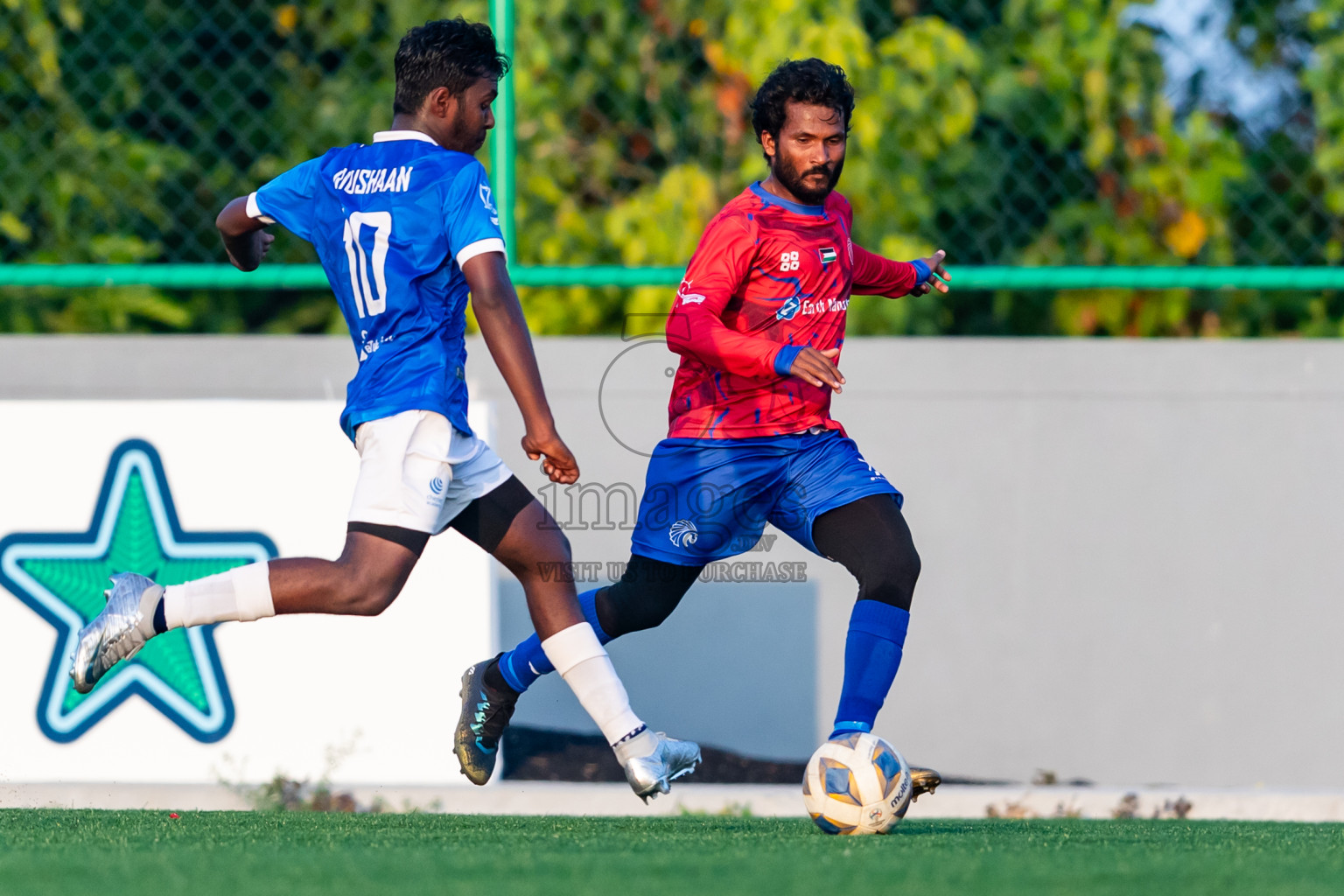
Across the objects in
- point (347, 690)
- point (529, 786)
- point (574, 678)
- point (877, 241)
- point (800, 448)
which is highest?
point (877, 241)

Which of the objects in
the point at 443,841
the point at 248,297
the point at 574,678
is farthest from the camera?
the point at 248,297

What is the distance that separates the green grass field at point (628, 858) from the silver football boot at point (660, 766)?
0.12m

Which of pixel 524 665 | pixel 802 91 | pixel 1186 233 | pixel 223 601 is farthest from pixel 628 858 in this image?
pixel 1186 233

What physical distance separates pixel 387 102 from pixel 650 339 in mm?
1766

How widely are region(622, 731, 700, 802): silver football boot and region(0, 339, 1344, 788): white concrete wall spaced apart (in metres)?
1.77

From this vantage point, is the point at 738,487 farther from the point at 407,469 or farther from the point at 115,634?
the point at 115,634

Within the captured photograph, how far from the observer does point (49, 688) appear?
17.6 ft

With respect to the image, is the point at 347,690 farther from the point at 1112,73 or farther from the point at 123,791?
the point at 1112,73

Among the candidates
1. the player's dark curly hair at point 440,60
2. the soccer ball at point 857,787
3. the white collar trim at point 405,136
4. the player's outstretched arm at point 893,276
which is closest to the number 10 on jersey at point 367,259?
the white collar trim at point 405,136

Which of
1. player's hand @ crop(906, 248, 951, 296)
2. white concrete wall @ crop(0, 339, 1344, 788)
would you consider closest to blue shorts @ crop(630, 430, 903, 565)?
player's hand @ crop(906, 248, 951, 296)

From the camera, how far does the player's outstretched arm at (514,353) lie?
3762mm

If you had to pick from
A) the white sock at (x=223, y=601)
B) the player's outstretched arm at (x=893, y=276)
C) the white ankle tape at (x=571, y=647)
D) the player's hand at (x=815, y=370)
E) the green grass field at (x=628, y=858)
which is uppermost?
the player's outstretched arm at (x=893, y=276)

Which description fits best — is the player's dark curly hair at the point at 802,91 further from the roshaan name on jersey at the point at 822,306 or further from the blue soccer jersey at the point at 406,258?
the blue soccer jersey at the point at 406,258

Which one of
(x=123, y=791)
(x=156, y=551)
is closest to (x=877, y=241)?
(x=156, y=551)
